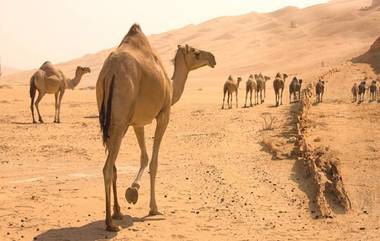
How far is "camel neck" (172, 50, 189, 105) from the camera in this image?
9344mm

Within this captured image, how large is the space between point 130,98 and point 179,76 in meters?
2.27

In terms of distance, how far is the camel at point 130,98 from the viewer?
7184mm

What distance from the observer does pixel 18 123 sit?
67.4 ft

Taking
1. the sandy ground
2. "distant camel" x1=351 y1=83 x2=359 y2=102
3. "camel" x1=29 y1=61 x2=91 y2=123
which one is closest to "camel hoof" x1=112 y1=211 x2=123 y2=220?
the sandy ground

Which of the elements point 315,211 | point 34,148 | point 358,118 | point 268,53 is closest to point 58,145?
point 34,148

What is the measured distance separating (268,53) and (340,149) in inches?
2434

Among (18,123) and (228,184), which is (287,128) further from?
(18,123)

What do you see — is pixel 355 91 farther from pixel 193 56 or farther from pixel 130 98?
pixel 130 98

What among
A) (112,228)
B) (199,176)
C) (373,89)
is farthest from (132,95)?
(373,89)

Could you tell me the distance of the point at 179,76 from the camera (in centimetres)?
945

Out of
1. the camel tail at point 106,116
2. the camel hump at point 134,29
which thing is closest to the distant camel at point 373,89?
the camel hump at point 134,29

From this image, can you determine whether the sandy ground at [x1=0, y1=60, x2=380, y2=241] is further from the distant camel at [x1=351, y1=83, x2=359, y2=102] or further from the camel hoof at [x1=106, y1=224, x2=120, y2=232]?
the distant camel at [x1=351, y1=83, x2=359, y2=102]

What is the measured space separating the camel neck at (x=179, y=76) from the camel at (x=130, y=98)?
272 millimetres

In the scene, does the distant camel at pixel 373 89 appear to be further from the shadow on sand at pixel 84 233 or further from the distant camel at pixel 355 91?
the shadow on sand at pixel 84 233
